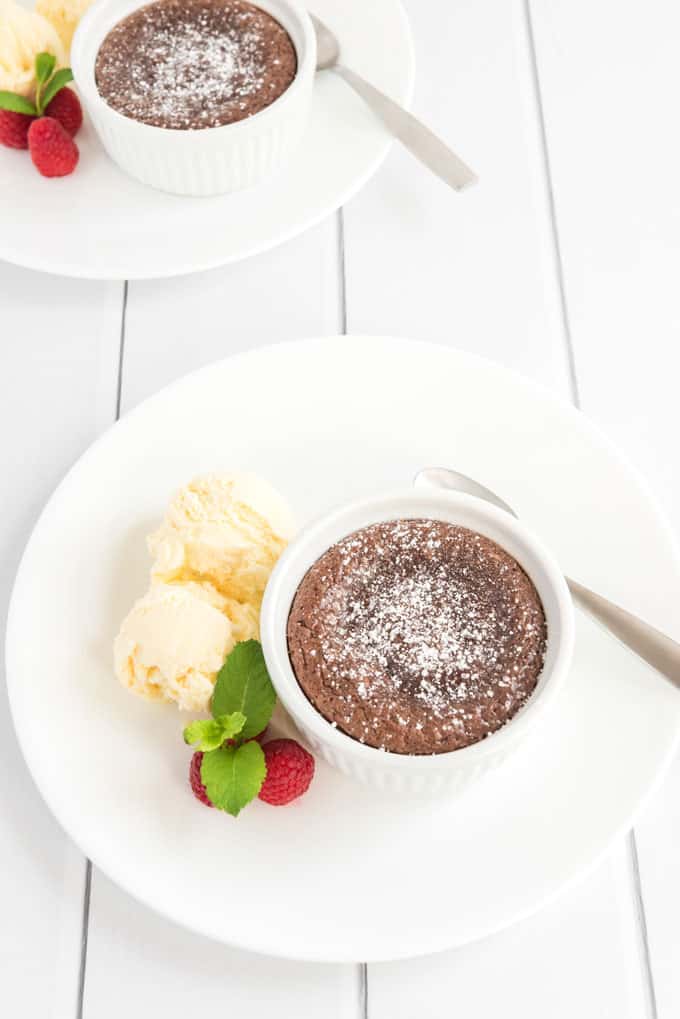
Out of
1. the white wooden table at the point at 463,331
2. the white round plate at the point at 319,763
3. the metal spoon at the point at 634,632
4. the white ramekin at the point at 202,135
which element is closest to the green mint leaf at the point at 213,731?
the white round plate at the point at 319,763

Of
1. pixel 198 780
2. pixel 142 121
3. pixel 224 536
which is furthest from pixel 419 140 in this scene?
pixel 198 780

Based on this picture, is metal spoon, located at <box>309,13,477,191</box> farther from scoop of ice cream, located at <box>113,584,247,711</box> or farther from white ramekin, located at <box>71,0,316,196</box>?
scoop of ice cream, located at <box>113,584,247,711</box>

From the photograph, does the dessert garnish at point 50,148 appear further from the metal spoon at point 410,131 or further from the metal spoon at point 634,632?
the metal spoon at point 634,632

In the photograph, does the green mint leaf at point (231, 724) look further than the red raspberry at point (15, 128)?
No

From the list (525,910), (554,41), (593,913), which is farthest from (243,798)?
(554,41)

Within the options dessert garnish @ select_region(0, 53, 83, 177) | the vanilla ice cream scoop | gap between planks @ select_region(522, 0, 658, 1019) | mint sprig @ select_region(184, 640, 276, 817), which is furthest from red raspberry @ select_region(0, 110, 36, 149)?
mint sprig @ select_region(184, 640, 276, 817)

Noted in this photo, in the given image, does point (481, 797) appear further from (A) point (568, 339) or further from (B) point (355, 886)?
(A) point (568, 339)
